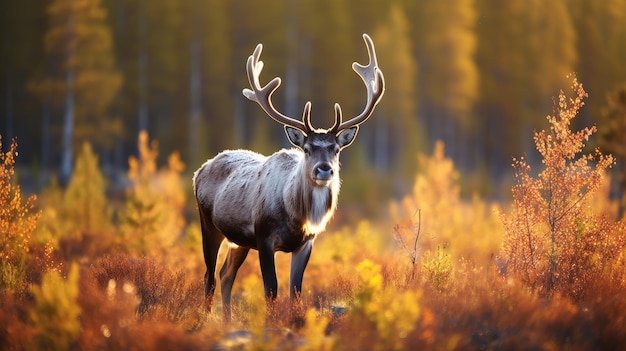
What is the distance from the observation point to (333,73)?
107 ft

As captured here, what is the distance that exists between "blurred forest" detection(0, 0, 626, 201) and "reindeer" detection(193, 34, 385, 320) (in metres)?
17.8

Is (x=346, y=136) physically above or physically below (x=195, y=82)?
below

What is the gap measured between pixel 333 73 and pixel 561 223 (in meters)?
25.4

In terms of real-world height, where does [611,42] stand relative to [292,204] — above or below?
above

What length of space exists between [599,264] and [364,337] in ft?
11.8

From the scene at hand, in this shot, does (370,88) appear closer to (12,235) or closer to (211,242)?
(211,242)

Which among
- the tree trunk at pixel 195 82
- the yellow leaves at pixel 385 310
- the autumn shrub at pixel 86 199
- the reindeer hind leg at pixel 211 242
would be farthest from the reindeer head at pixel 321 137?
the tree trunk at pixel 195 82

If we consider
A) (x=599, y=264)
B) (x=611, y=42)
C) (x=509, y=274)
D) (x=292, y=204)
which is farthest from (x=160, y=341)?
(x=611, y=42)

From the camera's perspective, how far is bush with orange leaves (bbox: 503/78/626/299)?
7.59 metres

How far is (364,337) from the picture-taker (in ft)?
17.2

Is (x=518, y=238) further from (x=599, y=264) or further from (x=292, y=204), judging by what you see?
(x=292, y=204)

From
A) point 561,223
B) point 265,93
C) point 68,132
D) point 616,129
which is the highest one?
point 265,93

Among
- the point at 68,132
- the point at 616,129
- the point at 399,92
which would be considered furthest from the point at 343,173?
the point at 616,129

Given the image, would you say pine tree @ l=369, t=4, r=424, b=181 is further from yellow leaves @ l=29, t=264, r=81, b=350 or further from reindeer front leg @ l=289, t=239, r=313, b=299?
yellow leaves @ l=29, t=264, r=81, b=350
